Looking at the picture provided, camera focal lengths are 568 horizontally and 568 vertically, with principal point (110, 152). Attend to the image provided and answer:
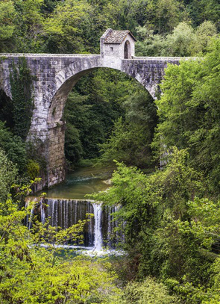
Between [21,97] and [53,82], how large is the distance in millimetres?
2025

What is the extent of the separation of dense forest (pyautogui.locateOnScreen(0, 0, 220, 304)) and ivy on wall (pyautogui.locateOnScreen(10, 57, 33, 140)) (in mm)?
53

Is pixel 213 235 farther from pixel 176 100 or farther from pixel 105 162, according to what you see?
pixel 105 162

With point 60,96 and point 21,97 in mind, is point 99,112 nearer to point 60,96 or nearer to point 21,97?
point 60,96

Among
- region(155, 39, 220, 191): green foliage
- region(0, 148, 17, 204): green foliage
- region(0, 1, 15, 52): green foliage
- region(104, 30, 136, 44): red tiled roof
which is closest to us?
region(155, 39, 220, 191): green foliage

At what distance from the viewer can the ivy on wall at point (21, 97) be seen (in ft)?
97.5

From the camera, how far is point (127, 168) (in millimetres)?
20656

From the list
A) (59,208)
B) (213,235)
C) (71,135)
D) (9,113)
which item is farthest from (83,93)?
(213,235)

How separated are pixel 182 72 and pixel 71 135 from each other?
13832mm

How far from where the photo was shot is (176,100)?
2142 centimetres

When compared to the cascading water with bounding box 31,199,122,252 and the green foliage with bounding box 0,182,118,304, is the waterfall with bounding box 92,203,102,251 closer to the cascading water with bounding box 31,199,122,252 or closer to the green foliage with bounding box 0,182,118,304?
the cascading water with bounding box 31,199,122,252

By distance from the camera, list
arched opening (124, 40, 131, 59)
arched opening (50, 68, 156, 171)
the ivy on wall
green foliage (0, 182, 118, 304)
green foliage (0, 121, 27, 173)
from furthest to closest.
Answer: the ivy on wall < arched opening (50, 68, 156, 171) < arched opening (124, 40, 131, 59) < green foliage (0, 121, 27, 173) < green foliage (0, 182, 118, 304)

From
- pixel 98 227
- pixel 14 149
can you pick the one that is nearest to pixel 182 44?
pixel 14 149

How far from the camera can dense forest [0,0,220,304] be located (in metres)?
13.8

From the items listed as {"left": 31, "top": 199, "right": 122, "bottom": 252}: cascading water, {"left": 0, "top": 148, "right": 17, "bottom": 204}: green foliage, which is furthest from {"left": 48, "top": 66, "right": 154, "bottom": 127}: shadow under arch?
{"left": 0, "top": 148, "right": 17, "bottom": 204}: green foliage
